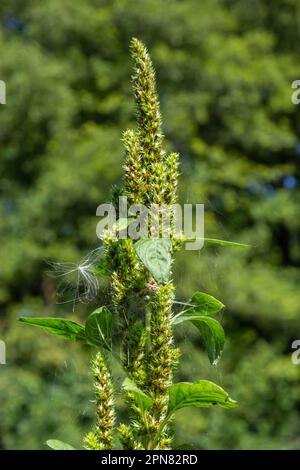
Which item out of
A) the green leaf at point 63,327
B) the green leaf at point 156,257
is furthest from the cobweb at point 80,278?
the green leaf at point 156,257

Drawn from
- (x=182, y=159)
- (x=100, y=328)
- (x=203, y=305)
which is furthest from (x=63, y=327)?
(x=182, y=159)

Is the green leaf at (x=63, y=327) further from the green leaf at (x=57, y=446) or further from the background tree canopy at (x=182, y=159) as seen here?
the background tree canopy at (x=182, y=159)

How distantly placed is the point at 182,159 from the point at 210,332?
29.7 ft

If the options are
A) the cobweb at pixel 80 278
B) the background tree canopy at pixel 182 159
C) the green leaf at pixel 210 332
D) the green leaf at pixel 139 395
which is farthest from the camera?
the background tree canopy at pixel 182 159

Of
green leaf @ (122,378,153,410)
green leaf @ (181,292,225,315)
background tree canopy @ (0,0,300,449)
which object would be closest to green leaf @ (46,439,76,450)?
green leaf @ (122,378,153,410)

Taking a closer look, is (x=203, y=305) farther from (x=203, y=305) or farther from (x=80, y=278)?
(x=80, y=278)

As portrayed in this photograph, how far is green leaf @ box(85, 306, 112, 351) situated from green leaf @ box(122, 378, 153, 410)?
0.28ft

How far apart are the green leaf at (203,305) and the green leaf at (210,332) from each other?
0.09 feet

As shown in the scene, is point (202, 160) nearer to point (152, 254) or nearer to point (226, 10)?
point (226, 10)

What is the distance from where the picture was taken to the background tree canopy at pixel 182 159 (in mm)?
9367

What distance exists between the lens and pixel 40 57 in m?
10.3

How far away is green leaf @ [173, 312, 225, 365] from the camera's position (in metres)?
1.12

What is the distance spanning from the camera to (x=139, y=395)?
1.03 meters

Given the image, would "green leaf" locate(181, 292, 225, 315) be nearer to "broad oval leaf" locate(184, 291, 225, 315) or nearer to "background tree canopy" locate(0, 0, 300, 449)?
"broad oval leaf" locate(184, 291, 225, 315)
